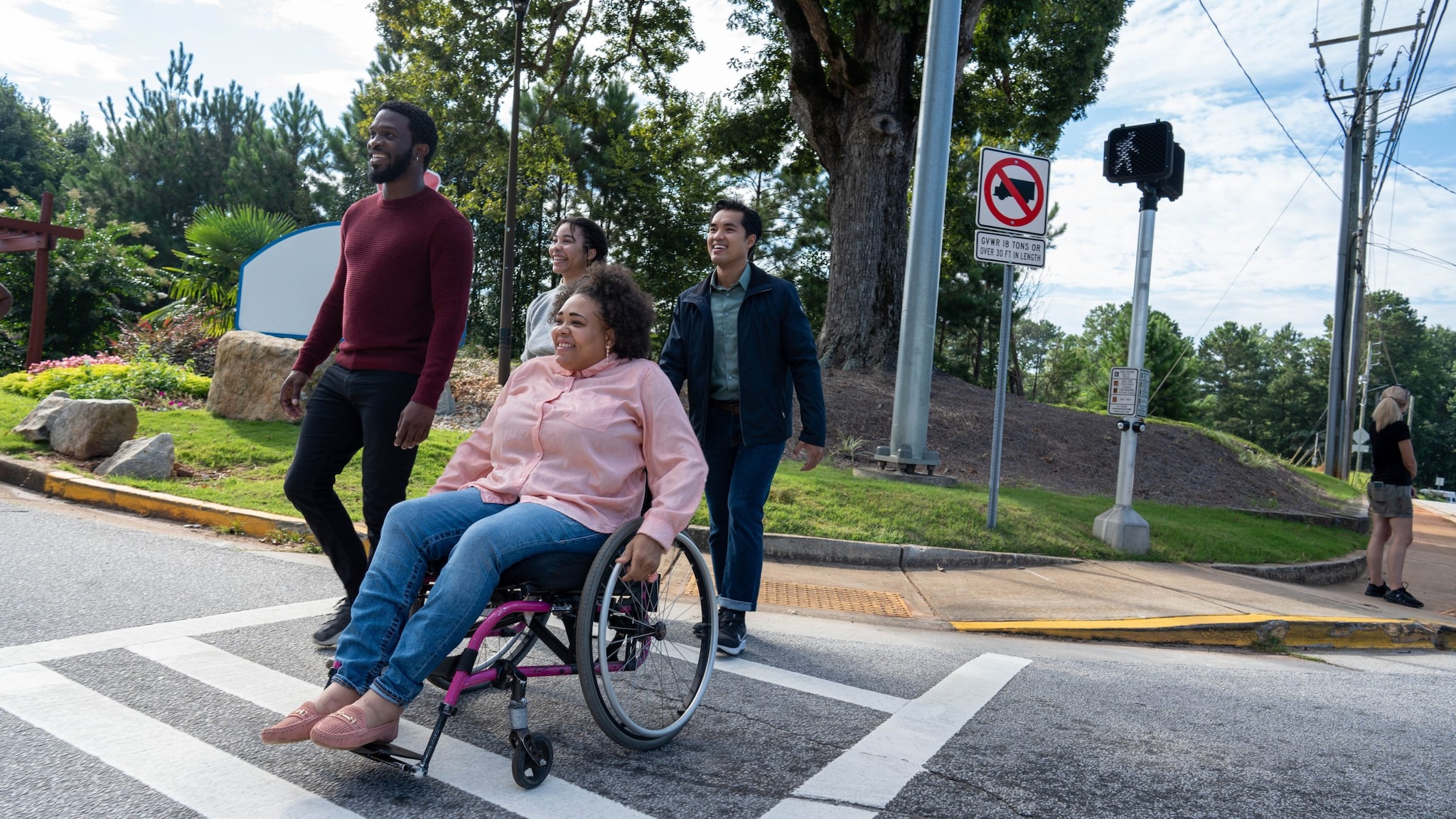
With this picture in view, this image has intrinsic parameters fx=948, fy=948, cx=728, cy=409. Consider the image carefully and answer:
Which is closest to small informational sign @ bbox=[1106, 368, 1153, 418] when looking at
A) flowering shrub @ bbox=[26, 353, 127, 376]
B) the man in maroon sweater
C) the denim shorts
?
the denim shorts

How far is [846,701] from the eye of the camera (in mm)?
3678

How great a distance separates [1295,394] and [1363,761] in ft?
302

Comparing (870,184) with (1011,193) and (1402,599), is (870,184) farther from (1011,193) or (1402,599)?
(1402,599)

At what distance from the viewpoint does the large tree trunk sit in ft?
43.9

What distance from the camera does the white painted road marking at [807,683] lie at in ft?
12.1

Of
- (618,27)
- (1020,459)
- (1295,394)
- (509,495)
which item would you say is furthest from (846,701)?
(1295,394)

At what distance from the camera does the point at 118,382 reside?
11289 millimetres

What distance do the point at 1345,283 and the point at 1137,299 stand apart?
54.3 ft

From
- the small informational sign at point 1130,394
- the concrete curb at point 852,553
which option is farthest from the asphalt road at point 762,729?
the small informational sign at point 1130,394

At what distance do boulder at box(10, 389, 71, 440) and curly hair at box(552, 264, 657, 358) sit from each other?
310 inches

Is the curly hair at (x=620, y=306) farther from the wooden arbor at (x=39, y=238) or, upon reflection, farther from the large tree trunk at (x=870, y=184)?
the wooden arbor at (x=39, y=238)

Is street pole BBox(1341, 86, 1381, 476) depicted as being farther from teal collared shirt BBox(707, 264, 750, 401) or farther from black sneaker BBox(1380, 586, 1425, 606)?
teal collared shirt BBox(707, 264, 750, 401)

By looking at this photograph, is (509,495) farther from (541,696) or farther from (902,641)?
(902,641)

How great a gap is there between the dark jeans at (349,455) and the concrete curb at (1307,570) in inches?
268
